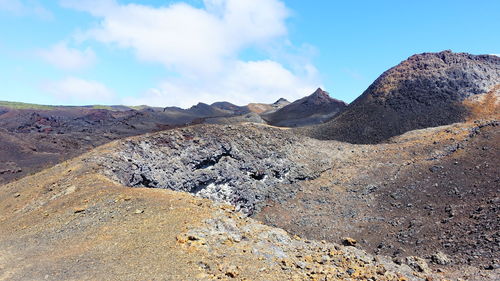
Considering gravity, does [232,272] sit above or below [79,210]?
below

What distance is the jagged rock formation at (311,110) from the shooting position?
284ft

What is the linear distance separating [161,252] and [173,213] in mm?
2455

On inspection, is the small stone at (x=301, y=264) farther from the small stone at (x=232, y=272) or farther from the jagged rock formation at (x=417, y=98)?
the jagged rock formation at (x=417, y=98)

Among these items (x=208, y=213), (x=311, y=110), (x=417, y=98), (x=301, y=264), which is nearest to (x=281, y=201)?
(x=208, y=213)

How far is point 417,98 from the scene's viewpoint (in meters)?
49.2

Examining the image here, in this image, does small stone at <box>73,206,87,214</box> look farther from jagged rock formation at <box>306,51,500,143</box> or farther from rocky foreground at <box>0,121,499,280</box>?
jagged rock formation at <box>306,51,500,143</box>

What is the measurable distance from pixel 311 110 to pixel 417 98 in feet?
160

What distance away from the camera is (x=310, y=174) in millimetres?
31953

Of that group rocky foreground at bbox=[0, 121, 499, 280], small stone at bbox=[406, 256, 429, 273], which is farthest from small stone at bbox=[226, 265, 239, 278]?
small stone at bbox=[406, 256, 429, 273]

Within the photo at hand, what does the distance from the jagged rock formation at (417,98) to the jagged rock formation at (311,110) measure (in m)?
30.5

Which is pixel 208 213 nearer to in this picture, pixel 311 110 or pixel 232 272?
pixel 232 272

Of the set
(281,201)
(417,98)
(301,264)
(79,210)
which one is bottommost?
(281,201)

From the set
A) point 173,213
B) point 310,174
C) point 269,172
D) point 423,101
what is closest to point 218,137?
point 269,172

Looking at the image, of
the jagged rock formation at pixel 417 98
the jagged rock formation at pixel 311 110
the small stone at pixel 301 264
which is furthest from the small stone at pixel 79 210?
the jagged rock formation at pixel 311 110
